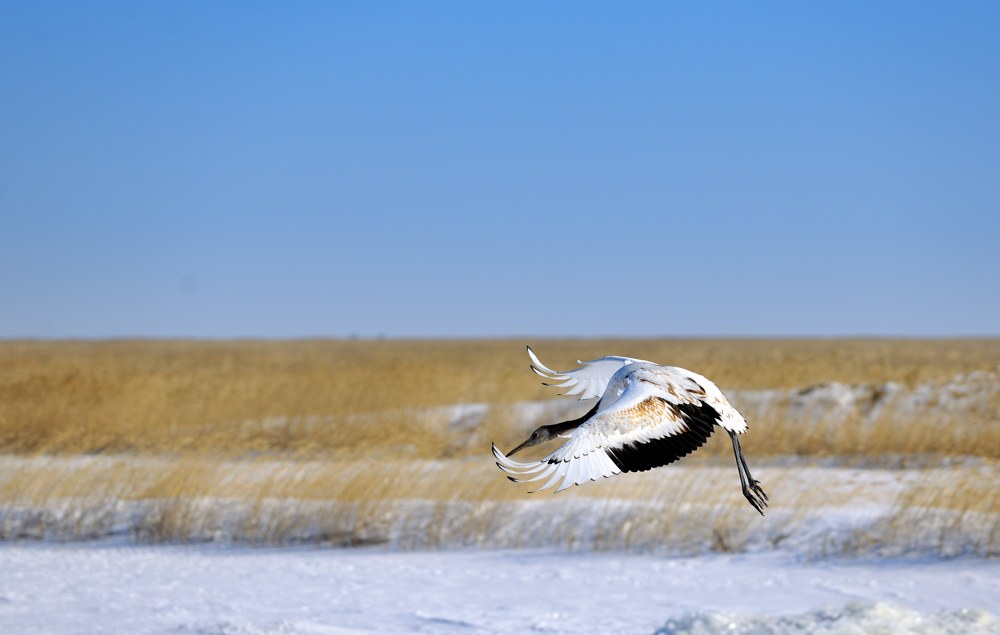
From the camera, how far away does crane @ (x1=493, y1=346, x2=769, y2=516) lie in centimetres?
310

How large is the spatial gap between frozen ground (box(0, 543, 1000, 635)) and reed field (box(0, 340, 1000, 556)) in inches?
15.6

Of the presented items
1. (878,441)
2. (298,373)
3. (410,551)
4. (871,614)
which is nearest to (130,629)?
(410,551)

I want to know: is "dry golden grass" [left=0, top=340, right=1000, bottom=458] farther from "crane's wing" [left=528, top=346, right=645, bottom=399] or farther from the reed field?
"crane's wing" [left=528, top=346, right=645, bottom=399]

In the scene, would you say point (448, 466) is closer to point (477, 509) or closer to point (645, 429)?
point (477, 509)

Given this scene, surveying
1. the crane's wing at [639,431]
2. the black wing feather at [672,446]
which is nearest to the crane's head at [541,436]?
the crane's wing at [639,431]

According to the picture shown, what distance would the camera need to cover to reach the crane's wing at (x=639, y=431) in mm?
3100

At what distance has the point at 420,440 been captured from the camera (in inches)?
524

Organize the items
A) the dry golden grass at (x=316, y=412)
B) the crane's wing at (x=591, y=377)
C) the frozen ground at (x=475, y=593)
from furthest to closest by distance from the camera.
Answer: the dry golden grass at (x=316, y=412), the frozen ground at (x=475, y=593), the crane's wing at (x=591, y=377)

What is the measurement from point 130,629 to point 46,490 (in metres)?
3.71

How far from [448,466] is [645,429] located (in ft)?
26.5

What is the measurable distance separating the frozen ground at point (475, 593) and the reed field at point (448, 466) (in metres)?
0.40

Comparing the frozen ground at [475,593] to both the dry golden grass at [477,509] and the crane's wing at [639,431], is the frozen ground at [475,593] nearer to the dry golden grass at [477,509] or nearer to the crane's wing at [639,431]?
the dry golden grass at [477,509]

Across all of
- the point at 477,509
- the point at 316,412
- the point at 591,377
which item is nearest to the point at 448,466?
the point at 477,509

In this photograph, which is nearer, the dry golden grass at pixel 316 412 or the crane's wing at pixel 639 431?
the crane's wing at pixel 639 431
